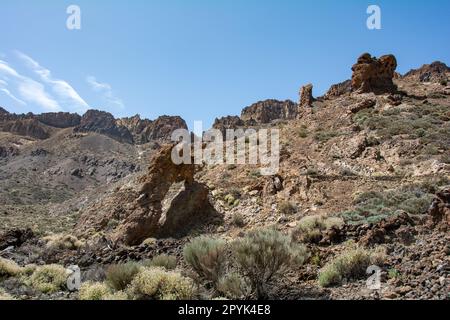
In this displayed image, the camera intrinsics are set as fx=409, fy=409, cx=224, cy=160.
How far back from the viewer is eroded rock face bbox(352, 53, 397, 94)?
98.1 feet

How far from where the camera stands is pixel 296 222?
13062 millimetres

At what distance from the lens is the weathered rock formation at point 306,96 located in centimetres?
3271

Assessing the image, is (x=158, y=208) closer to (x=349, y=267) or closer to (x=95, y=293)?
(x=95, y=293)

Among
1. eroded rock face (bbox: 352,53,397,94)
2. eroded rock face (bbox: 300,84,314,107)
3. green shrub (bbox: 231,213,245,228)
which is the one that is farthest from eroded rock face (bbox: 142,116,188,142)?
green shrub (bbox: 231,213,245,228)

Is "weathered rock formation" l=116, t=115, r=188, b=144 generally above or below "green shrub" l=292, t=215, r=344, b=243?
above

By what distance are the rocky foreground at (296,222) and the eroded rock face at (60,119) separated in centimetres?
8694

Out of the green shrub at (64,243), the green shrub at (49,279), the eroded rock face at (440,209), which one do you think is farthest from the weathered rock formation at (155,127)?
the eroded rock face at (440,209)

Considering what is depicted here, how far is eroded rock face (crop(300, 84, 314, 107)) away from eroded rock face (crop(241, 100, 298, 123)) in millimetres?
54945

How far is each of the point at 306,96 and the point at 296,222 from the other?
72.2 ft

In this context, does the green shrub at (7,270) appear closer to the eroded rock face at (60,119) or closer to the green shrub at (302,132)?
the green shrub at (302,132)

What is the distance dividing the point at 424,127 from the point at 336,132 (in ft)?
15.4

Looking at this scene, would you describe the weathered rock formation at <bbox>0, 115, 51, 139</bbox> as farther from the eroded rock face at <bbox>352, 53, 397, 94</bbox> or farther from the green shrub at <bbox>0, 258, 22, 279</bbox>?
the green shrub at <bbox>0, 258, 22, 279</bbox>
